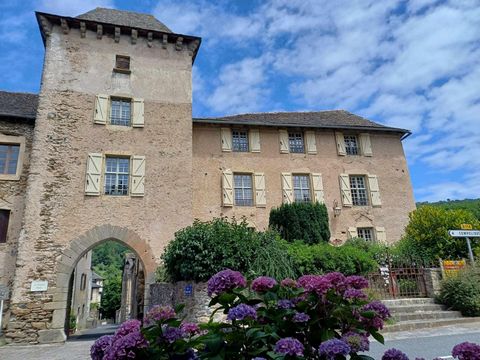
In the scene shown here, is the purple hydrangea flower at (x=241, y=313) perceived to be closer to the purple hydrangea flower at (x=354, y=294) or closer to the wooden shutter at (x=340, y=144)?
the purple hydrangea flower at (x=354, y=294)

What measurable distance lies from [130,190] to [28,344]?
19.3 ft

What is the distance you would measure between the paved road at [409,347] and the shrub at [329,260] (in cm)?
245

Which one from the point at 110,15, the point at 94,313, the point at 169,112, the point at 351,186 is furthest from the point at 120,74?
the point at 94,313

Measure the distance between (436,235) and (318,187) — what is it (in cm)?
507

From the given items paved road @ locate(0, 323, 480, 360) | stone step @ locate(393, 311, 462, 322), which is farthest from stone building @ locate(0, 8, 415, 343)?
stone step @ locate(393, 311, 462, 322)

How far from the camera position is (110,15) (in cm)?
1638

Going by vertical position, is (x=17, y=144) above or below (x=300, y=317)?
above

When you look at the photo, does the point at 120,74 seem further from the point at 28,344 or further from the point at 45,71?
the point at 28,344

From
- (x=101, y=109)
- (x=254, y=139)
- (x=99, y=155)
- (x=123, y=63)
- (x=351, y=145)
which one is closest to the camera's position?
(x=99, y=155)

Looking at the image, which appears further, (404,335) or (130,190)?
(130,190)

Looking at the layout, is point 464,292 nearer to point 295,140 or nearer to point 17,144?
point 295,140

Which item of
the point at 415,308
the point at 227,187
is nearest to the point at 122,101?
the point at 227,187

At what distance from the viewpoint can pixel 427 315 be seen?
1006 centimetres

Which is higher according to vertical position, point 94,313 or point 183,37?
point 183,37
